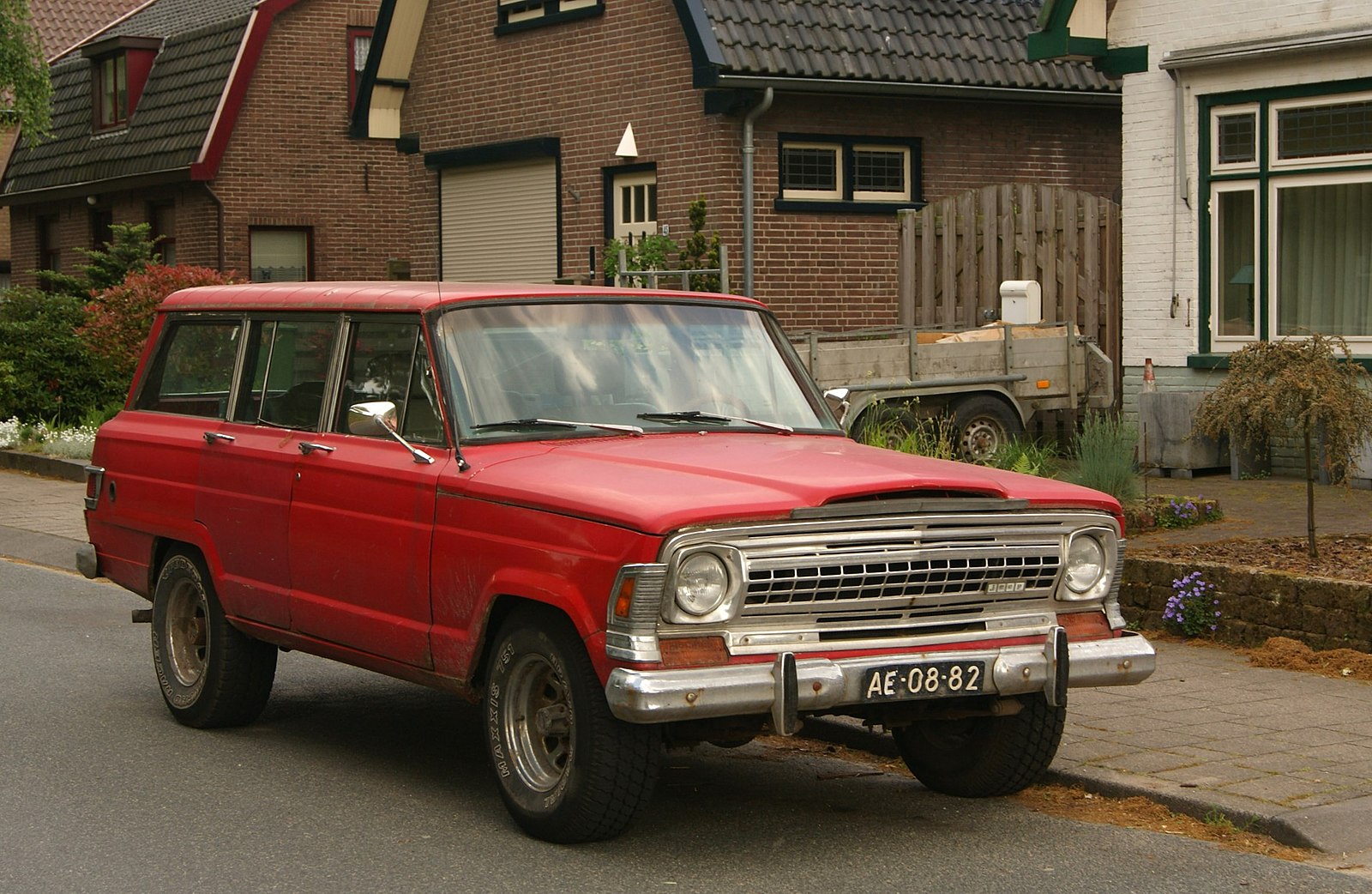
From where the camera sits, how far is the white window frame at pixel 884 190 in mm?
20109

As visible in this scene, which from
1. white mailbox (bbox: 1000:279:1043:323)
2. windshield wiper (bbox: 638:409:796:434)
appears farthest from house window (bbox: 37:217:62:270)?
windshield wiper (bbox: 638:409:796:434)

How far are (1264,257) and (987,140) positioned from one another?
6.30m

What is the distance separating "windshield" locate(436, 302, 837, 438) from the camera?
6.80 m

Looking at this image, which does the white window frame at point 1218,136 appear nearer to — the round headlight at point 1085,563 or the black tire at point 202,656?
the round headlight at point 1085,563

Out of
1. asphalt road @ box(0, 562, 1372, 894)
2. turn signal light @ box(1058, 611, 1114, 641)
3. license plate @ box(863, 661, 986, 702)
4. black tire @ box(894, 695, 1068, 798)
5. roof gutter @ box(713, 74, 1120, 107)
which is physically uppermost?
roof gutter @ box(713, 74, 1120, 107)

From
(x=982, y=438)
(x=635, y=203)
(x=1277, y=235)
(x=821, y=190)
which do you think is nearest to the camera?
(x=1277, y=235)

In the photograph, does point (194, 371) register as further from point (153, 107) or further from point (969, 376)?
point (153, 107)

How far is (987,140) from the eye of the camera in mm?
20812

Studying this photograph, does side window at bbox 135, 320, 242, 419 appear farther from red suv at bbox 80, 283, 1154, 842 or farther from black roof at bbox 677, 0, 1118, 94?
black roof at bbox 677, 0, 1118, 94

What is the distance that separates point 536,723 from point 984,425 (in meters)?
9.86

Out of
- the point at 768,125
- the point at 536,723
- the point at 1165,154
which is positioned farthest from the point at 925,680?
the point at 768,125

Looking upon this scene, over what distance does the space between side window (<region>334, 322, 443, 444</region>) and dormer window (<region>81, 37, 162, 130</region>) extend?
24.4 metres

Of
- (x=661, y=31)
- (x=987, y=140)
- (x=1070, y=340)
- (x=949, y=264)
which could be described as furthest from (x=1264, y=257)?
(x=661, y=31)

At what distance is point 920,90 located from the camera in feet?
64.0
